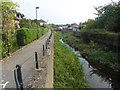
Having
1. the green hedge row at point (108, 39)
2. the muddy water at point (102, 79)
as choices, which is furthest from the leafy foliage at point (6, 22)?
the green hedge row at point (108, 39)

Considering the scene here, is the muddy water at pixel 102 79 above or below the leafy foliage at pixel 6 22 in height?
below

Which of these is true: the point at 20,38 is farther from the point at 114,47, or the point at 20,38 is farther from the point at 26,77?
the point at 114,47

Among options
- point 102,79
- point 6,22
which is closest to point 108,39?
point 102,79

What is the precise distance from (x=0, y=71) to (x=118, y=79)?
7683 mm

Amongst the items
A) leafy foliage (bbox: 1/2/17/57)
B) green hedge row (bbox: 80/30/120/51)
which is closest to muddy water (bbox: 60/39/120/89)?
green hedge row (bbox: 80/30/120/51)

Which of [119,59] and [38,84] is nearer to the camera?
[38,84]

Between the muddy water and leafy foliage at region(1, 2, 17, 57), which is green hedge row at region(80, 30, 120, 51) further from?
leafy foliage at region(1, 2, 17, 57)

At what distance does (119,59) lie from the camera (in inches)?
485

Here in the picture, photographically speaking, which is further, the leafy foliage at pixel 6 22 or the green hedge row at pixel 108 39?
the green hedge row at pixel 108 39

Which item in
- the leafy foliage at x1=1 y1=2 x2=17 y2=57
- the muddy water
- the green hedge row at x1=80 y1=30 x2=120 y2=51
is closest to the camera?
the muddy water

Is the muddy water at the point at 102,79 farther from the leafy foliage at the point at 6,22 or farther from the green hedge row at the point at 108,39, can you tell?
the leafy foliage at the point at 6,22

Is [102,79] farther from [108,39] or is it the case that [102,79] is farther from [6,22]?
[108,39]

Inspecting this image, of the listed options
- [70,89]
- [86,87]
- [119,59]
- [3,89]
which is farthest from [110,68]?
[3,89]

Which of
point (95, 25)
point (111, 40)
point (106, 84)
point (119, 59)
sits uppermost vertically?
point (95, 25)
